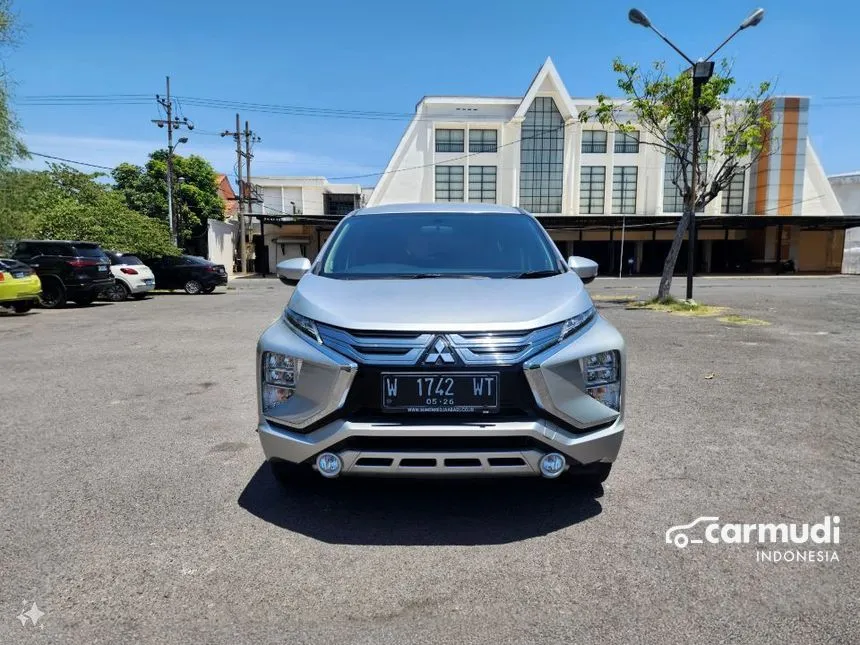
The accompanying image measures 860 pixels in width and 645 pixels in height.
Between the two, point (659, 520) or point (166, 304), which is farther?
point (166, 304)

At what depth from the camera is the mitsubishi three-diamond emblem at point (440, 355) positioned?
288cm

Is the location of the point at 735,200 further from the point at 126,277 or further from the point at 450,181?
the point at 126,277

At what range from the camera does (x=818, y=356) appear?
834cm

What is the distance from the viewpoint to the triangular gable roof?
42938 mm

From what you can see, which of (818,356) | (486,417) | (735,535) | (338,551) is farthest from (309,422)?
(818,356)

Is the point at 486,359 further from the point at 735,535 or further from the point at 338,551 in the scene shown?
the point at 735,535

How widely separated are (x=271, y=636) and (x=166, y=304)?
18022 millimetres

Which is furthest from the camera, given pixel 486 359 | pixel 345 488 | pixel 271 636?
pixel 345 488

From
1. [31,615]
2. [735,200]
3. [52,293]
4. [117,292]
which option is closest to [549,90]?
[735,200]

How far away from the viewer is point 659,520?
3.29 m

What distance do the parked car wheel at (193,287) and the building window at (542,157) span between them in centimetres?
2655

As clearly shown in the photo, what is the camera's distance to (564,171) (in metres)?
43.6

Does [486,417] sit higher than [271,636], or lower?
higher

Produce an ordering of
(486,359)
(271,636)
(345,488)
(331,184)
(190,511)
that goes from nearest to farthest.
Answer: (271,636) < (486,359) < (190,511) < (345,488) < (331,184)
